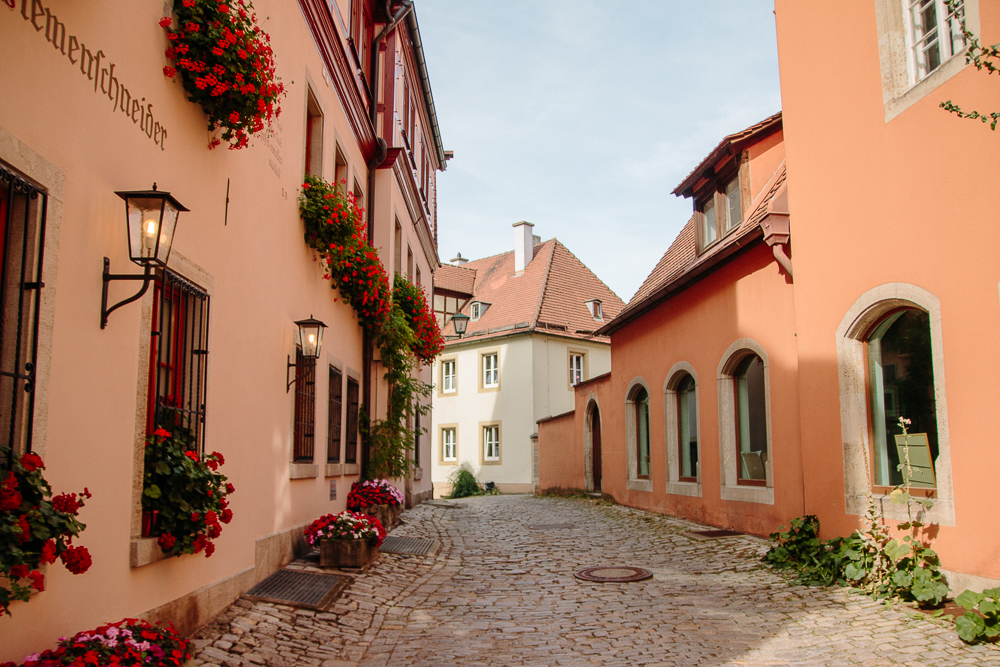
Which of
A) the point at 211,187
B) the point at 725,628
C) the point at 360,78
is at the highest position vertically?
the point at 360,78

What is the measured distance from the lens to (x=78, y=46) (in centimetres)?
404

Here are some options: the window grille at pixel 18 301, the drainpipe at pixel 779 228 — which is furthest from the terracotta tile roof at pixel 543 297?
the window grille at pixel 18 301

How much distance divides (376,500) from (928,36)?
8.54 meters

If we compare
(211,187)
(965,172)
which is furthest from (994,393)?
(211,187)

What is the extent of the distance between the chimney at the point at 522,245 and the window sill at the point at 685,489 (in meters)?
21.1

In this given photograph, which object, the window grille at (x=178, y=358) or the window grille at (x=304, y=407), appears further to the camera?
the window grille at (x=304, y=407)

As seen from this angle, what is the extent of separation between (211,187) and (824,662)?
208 inches

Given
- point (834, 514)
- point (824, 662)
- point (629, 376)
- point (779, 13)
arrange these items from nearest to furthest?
point (824, 662), point (834, 514), point (779, 13), point (629, 376)

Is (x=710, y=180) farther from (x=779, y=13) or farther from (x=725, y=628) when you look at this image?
(x=725, y=628)

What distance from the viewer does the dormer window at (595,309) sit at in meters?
33.2

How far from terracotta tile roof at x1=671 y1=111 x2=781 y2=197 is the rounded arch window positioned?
486cm

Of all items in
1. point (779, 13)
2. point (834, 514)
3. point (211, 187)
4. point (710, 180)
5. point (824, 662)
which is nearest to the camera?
point (824, 662)

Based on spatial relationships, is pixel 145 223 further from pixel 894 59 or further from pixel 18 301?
pixel 894 59

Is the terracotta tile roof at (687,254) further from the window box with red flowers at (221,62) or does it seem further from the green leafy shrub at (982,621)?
the window box with red flowers at (221,62)
